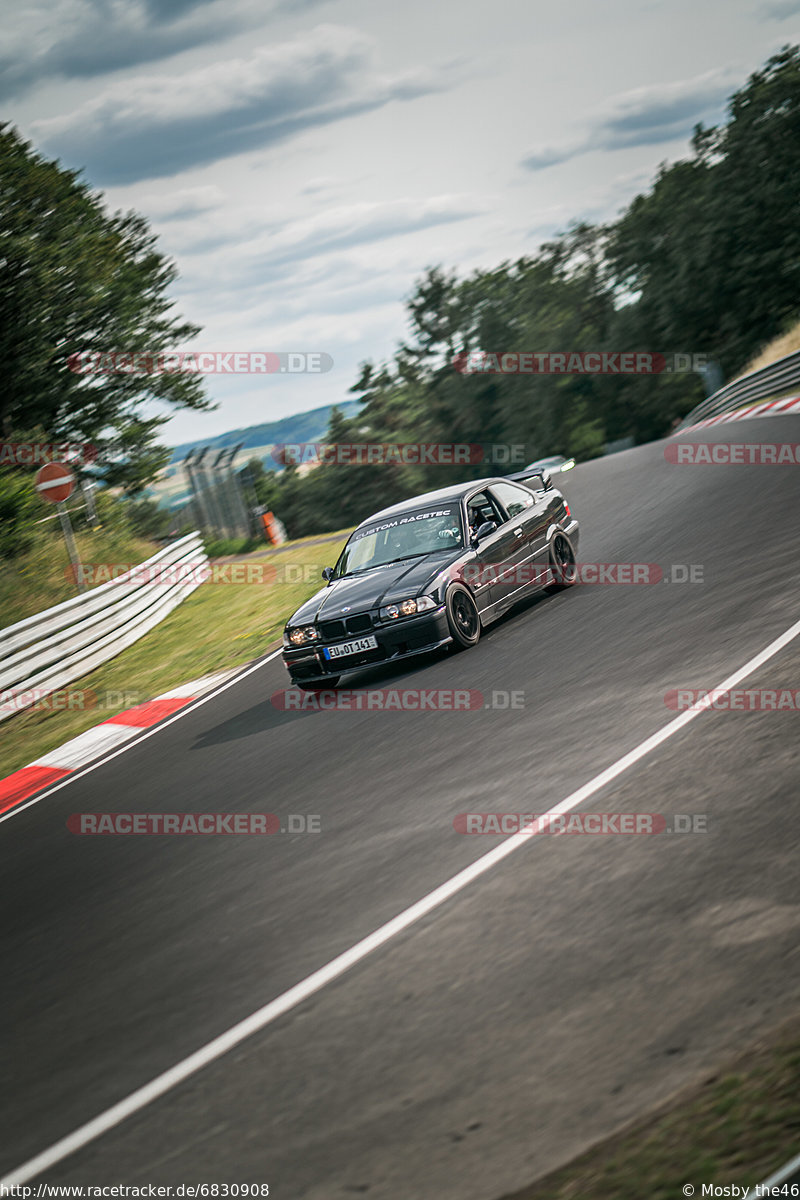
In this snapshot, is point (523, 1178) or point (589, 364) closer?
point (523, 1178)

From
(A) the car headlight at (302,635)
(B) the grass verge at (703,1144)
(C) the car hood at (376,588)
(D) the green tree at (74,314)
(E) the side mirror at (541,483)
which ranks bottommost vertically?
(B) the grass verge at (703,1144)

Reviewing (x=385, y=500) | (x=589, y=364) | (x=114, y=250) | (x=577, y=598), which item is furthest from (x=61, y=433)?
(x=385, y=500)

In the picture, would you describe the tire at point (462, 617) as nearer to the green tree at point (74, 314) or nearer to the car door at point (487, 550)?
the car door at point (487, 550)

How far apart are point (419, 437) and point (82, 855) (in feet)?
283

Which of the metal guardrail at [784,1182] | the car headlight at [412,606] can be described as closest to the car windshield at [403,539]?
the car headlight at [412,606]

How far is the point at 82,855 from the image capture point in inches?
282

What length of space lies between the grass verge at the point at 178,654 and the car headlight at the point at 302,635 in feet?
11.5

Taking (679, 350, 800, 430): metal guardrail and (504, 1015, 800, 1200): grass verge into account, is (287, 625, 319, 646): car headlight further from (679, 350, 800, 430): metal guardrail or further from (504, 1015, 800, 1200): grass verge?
(679, 350, 800, 430): metal guardrail

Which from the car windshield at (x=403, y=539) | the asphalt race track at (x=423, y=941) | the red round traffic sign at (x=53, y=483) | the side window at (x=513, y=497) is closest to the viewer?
the asphalt race track at (x=423, y=941)

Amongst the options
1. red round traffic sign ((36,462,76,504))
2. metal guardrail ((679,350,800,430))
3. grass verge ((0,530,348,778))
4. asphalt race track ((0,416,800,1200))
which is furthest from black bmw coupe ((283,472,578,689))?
metal guardrail ((679,350,800,430))

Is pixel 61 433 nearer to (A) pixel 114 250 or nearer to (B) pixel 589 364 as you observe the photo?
(A) pixel 114 250

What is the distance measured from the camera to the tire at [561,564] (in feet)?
37.9

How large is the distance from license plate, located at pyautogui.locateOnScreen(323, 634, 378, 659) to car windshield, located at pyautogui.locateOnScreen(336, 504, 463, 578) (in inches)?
47.7

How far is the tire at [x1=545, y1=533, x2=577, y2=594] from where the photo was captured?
11547mm
